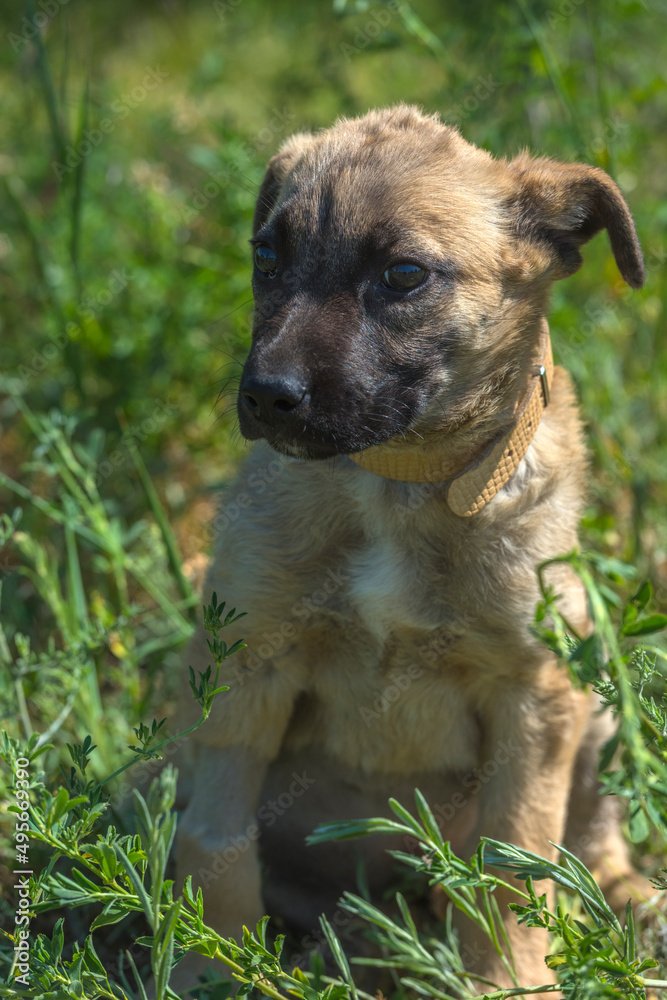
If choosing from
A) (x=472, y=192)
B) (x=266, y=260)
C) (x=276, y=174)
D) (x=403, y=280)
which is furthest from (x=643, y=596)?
(x=276, y=174)

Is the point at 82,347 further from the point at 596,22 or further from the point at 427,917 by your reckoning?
the point at 427,917

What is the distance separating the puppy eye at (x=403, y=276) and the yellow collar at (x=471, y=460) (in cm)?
39

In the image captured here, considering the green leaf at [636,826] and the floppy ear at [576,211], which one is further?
the floppy ear at [576,211]

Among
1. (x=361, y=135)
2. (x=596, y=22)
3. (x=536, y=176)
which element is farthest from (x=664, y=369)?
(x=361, y=135)

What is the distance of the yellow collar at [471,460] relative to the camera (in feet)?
8.11

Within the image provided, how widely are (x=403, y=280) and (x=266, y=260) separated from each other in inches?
17.1

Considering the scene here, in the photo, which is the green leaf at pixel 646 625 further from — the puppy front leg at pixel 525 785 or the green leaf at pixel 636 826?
the puppy front leg at pixel 525 785

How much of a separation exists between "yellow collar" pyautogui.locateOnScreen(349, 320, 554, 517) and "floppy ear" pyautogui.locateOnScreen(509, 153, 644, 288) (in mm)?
286

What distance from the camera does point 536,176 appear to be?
261cm

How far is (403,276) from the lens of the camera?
2342mm

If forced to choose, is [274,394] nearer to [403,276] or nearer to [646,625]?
[403,276]

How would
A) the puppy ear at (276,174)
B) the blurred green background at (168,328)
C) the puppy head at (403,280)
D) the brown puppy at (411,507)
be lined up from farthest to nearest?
the blurred green background at (168,328), the puppy ear at (276,174), the brown puppy at (411,507), the puppy head at (403,280)

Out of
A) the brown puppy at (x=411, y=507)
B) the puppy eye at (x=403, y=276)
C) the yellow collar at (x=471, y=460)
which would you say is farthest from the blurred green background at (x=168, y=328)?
the puppy eye at (x=403, y=276)

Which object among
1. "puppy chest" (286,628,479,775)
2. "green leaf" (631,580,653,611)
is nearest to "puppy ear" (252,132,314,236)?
Answer: "puppy chest" (286,628,479,775)
